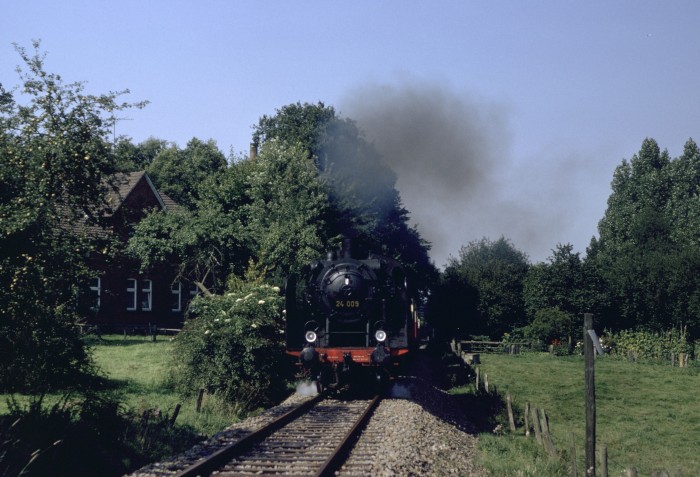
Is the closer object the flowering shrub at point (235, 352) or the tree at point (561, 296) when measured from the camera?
the flowering shrub at point (235, 352)

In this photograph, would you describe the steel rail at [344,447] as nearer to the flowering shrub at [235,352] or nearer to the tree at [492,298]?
the flowering shrub at [235,352]

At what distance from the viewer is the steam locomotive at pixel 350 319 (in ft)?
55.4

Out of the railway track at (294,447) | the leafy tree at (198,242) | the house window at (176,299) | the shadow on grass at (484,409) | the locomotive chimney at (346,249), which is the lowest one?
the shadow on grass at (484,409)

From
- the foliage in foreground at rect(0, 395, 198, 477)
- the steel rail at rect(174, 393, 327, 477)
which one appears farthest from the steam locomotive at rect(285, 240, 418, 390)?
the foliage in foreground at rect(0, 395, 198, 477)

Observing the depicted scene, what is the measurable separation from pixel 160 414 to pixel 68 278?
345 centimetres

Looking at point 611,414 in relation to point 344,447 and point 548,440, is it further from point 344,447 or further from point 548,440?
point 344,447

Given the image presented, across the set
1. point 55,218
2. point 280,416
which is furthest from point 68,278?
point 280,416

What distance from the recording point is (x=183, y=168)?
61188 mm

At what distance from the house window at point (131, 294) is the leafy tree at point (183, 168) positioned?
1694 cm

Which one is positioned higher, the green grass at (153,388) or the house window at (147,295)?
the house window at (147,295)

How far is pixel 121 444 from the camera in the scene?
37.1ft

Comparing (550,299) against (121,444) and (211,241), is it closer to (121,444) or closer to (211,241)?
(211,241)

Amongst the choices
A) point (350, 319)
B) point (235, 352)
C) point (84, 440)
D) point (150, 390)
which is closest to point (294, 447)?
point (84, 440)

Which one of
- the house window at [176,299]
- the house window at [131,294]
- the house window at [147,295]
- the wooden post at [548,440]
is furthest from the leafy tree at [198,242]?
the wooden post at [548,440]
